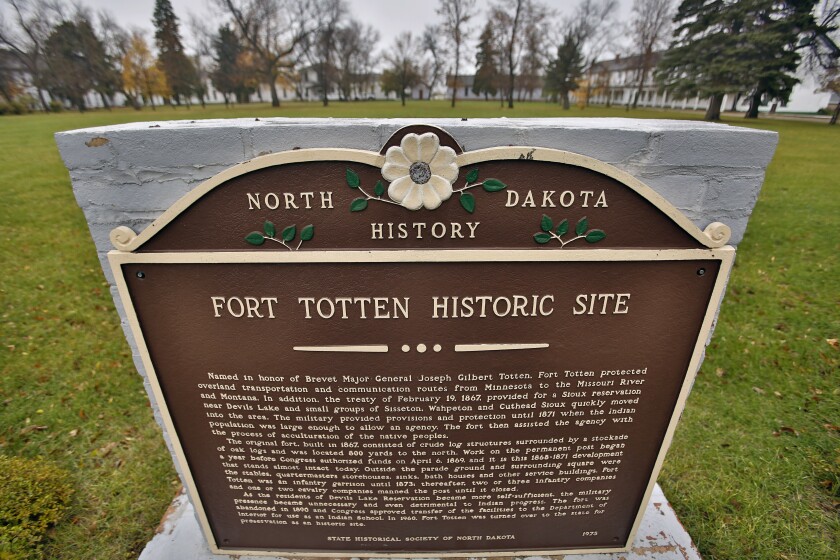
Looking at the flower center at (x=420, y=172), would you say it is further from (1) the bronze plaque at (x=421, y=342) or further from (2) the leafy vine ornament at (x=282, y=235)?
(2) the leafy vine ornament at (x=282, y=235)

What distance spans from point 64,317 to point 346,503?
4.84 m

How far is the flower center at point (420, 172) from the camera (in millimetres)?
1603

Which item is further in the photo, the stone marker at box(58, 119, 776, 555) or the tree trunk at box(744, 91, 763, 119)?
the tree trunk at box(744, 91, 763, 119)

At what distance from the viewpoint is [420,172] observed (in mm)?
1607

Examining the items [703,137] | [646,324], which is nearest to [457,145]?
[703,137]

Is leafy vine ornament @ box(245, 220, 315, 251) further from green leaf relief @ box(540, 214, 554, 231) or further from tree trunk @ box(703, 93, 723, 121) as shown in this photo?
tree trunk @ box(703, 93, 723, 121)

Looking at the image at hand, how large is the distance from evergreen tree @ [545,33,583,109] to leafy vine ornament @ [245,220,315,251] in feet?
181

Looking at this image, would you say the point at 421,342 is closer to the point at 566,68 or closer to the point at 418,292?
the point at 418,292

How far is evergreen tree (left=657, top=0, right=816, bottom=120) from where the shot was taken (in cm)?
2620

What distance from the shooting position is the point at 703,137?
174cm

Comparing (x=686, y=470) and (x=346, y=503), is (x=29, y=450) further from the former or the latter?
(x=686, y=470)

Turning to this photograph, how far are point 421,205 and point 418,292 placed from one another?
399 millimetres


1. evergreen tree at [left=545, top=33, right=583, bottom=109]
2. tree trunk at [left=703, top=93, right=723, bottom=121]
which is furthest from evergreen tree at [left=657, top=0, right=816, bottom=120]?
evergreen tree at [left=545, top=33, right=583, bottom=109]

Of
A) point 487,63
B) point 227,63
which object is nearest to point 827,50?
point 487,63
